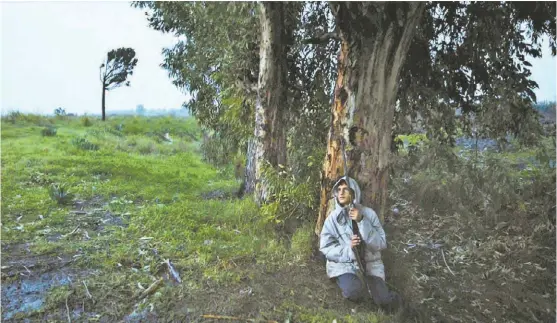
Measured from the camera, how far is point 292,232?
609 centimetres

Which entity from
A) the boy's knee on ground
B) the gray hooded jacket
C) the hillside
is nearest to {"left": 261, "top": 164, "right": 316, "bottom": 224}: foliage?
the hillside

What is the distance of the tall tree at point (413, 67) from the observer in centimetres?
445

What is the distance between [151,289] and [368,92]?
3121 mm

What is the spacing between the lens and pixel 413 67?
18.7 feet

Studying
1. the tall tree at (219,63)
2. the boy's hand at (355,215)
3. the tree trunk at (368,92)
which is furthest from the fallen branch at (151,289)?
the tall tree at (219,63)

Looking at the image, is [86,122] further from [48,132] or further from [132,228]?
[132,228]

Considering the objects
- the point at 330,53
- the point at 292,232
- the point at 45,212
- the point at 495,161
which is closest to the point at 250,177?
the point at 292,232

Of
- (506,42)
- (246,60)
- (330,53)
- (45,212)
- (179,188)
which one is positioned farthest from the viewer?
(179,188)

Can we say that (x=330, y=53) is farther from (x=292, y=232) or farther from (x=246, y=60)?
(x=292, y=232)

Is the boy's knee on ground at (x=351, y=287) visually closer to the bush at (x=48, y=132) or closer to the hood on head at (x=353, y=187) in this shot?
the hood on head at (x=353, y=187)

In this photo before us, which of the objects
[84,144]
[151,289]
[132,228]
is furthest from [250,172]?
[84,144]

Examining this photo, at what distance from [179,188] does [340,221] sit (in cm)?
571

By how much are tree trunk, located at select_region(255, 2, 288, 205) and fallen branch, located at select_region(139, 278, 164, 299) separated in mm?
2525

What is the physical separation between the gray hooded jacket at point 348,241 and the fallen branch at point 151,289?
5.90 ft
